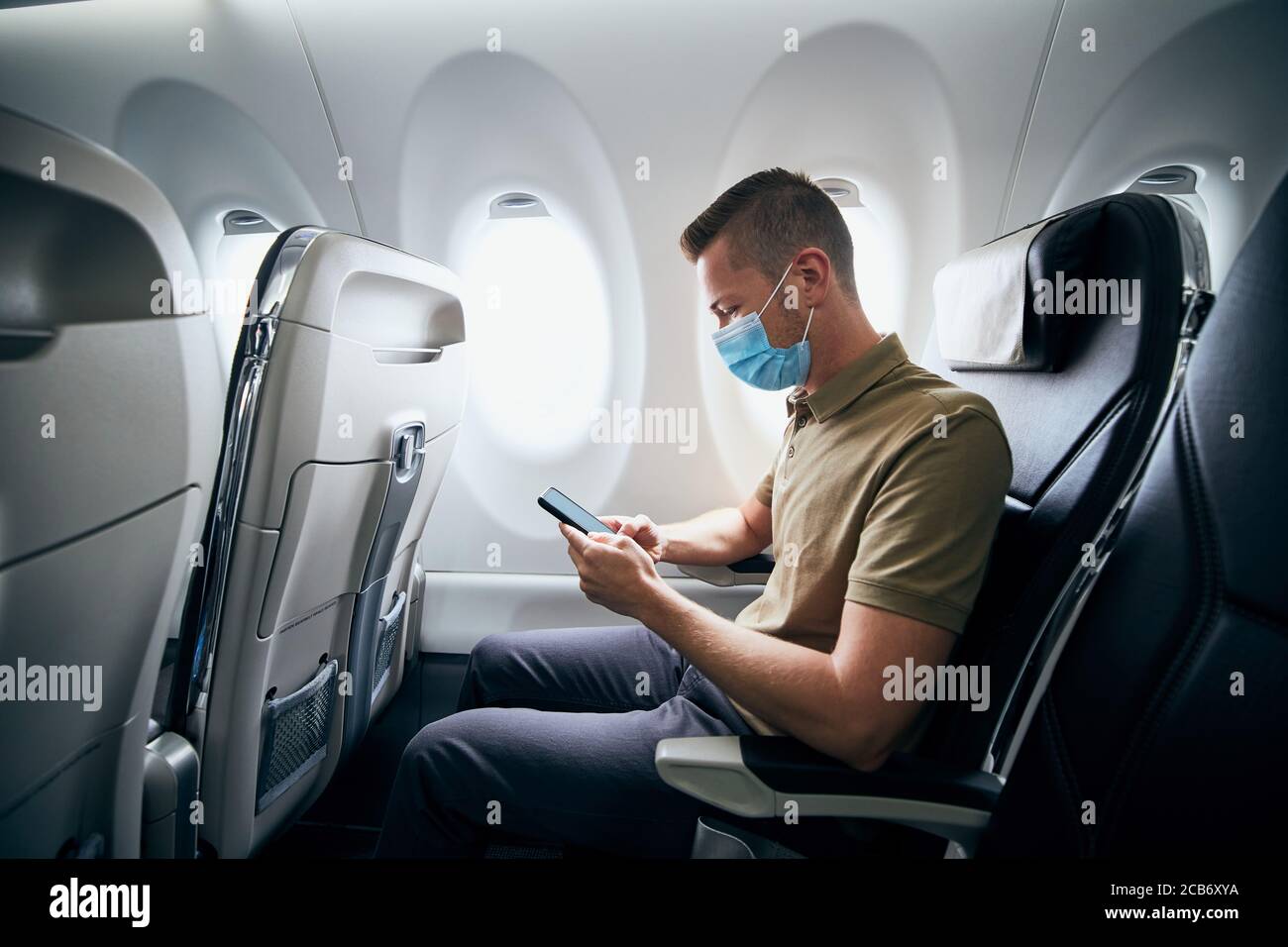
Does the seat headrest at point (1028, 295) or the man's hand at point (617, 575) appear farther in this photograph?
the man's hand at point (617, 575)

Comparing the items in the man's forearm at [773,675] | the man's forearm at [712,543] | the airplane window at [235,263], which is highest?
the airplane window at [235,263]

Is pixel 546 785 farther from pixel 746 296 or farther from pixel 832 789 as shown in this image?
pixel 746 296

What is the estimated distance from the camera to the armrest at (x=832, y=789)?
905 mm

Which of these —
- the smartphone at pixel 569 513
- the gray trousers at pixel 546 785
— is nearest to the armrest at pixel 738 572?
the smartphone at pixel 569 513

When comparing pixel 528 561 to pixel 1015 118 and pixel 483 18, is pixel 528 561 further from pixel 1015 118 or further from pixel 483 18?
pixel 1015 118

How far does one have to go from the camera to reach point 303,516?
43.0 inches

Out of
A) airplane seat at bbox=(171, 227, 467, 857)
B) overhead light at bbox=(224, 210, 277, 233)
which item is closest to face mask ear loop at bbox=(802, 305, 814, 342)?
airplane seat at bbox=(171, 227, 467, 857)

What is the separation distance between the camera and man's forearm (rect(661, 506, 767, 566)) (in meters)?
1.81

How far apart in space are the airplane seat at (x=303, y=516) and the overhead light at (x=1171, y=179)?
2632mm

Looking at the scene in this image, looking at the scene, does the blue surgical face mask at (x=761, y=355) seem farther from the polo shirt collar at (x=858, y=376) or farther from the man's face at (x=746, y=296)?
the polo shirt collar at (x=858, y=376)
